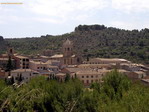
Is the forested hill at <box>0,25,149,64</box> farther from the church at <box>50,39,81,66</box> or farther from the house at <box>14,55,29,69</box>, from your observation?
the house at <box>14,55,29,69</box>

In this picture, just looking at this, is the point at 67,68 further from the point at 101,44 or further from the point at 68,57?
the point at 101,44

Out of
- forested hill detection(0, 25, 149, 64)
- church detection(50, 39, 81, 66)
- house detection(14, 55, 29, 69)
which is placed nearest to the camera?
house detection(14, 55, 29, 69)

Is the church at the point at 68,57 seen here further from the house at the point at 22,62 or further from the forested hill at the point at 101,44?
the forested hill at the point at 101,44

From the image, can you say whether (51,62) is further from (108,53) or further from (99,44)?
(99,44)

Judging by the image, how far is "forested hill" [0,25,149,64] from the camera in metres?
84.1

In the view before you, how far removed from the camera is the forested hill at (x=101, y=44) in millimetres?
84062

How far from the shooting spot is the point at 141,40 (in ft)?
307

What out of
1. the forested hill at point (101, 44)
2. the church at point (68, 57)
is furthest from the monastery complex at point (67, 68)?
the forested hill at point (101, 44)

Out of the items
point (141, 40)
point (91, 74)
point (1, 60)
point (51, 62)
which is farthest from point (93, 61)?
point (141, 40)

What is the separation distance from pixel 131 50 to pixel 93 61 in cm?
2073

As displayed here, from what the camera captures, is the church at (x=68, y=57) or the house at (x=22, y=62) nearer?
the house at (x=22, y=62)

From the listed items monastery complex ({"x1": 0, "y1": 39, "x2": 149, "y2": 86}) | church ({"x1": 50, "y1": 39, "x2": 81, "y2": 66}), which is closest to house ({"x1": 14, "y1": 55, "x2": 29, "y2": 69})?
monastery complex ({"x1": 0, "y1": 39, "x2": 149, "y2": 86})

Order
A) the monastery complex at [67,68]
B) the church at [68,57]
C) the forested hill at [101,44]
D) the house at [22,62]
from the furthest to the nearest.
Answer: the forested hill at [101,44] → the church at [68,57] → the house at [22,62] → the monastery complex at [67,68]

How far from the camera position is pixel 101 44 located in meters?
99.2
